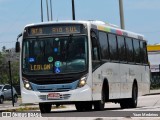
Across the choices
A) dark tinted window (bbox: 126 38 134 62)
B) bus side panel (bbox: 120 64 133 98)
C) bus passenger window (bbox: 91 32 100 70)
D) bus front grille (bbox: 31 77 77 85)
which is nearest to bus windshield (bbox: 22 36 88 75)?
bus front grille (bbox: 31 77 77 85)

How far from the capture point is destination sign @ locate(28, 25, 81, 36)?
21.6m

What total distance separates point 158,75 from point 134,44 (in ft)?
113

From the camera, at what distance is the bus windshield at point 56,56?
69.1 ft

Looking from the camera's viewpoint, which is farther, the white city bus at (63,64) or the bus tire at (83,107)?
the bus tire at (83,107)

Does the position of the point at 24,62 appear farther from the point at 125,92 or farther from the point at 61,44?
the point at 125,92

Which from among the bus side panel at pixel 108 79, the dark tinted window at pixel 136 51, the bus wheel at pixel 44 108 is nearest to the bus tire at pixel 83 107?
the bus side panel at pixel 108 79

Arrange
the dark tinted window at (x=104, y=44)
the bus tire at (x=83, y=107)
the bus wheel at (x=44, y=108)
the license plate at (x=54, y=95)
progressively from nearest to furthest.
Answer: the license plate at (x=54, y=95) < the dark tinted window at (x=104, y=44) < the bus wheel at (x=44, y=108) < the bus tire at (x=83, y=107)

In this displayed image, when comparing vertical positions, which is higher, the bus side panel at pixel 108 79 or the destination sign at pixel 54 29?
the destination sign at pixel 54 29

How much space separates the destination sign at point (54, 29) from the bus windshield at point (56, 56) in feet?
0.90

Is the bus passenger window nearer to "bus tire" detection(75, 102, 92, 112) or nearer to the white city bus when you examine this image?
the white city bus

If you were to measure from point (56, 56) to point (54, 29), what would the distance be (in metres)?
1.08

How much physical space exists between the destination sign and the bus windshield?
0.90ft

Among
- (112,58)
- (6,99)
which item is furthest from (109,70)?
(6,99)

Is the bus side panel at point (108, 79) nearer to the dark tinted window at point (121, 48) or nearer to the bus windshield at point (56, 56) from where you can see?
the dark tinted window at point (121, 48)
